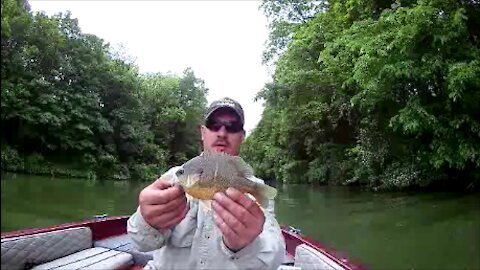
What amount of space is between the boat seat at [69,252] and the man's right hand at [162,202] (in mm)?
1695

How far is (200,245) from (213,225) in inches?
3.7

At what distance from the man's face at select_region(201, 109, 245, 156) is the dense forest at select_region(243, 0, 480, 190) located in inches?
402

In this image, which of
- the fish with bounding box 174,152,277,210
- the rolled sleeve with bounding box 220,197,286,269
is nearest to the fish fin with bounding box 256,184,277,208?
the fish with bounding box 174,152,277,210

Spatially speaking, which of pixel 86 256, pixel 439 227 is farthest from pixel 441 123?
pixel 86 256

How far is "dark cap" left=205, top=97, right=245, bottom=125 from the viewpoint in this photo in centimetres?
221

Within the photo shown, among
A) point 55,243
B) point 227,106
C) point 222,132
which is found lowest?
point 55,243

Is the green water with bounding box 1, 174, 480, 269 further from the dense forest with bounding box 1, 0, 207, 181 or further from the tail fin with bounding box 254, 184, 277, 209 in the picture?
the tail fin with bounding box 254, 184, 277, 209

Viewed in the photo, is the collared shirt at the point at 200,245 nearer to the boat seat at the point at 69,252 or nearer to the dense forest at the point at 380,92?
the boat seat at the point at 69,252

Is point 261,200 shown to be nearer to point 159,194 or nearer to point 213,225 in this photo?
point 159,194

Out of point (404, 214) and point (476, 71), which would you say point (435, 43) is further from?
point (404, 214)

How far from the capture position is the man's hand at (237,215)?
1.28 meters

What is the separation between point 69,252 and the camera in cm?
372

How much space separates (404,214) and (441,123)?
3191 millimetres

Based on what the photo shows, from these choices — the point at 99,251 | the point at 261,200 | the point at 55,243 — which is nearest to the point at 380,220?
the point at 99,251
